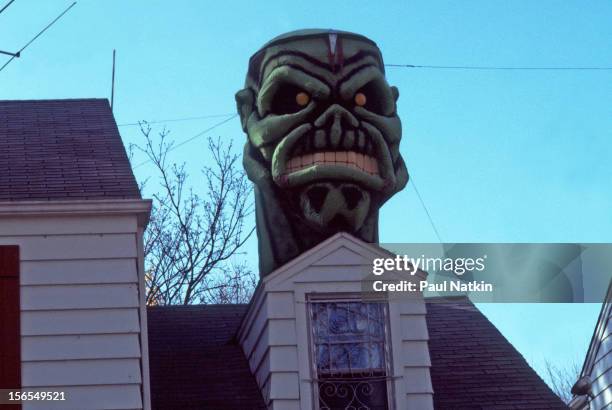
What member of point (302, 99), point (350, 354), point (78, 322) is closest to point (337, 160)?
point (302, 99)

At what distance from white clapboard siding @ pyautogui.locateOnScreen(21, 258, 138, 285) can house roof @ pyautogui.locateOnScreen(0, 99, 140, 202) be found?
2.50 feet

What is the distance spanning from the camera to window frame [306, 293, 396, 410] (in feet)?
43.2

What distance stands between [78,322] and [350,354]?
2936 mm

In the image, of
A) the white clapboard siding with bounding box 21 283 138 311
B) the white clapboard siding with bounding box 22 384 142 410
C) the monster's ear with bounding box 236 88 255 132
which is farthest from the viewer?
the monster's ear with bounding box 236 88 255 132

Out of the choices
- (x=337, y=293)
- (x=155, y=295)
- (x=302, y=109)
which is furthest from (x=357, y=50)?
(x=155, y=295)

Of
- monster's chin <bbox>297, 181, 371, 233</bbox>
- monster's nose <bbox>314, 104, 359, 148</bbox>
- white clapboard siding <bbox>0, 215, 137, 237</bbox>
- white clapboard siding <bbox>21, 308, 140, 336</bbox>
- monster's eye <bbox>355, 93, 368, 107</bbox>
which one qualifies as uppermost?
monster's eye <bbox>355, 93, 368, 107</bbox>

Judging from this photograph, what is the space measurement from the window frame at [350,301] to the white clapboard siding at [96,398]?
1952 millimetres

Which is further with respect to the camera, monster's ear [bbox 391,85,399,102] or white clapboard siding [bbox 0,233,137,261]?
monster's ear [bbox 391,85,399,102]

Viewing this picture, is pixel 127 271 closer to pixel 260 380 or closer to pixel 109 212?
pixel 109 212

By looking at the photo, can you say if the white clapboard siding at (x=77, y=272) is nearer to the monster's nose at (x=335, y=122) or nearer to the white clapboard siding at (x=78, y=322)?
the white clapboard siding at (x=78, y=322)

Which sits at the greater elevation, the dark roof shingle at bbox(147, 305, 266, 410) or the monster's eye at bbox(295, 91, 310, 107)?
the monster's eye at bbox(295, 91, 310, 107)

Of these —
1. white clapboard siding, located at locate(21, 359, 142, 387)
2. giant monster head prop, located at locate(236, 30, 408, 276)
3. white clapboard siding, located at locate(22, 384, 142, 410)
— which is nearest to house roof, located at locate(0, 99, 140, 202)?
white clapboard siding, located at locate(21, 359, 142, 387)

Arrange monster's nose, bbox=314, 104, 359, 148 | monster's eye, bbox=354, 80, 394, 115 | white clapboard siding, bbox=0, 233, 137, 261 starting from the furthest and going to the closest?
monster's eye, bbox=354, 80, 394, 115 → monster's nose, bbox=314, 104, 359, 148 → white clapboard siding, bbox=0, 233, 137, 261

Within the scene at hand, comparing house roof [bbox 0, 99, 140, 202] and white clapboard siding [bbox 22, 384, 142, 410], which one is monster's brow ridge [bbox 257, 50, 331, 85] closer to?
house roof [bbox 0, 99, 140, 202]
